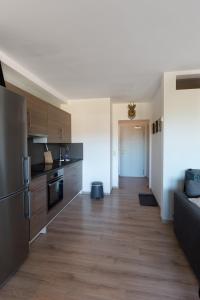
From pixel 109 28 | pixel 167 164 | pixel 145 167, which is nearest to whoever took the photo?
pixel 109 28

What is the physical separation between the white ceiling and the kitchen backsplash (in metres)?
1.34

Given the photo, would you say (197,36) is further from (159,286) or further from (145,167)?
(145,167)

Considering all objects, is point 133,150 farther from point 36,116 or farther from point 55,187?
point 36,116

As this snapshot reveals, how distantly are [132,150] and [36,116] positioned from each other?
4866 millimetres

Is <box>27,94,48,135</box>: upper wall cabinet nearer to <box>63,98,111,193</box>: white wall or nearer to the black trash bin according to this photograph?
<box>63,98,111,193</box>: white wall

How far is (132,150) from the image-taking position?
7.21 m

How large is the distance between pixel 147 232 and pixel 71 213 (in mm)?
1492

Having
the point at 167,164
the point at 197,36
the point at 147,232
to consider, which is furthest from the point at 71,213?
the point at 197,36

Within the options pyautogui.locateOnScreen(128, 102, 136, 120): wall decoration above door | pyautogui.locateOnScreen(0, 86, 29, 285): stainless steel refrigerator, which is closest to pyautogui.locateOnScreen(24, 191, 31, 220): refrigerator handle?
pyautogui.locateOnScreen(0, 86, 29, 285): stainless steel refrigerator

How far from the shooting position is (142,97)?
4711 millimetres

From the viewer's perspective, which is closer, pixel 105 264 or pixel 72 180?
pixel 105 264

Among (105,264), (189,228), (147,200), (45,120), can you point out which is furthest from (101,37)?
(147,200)

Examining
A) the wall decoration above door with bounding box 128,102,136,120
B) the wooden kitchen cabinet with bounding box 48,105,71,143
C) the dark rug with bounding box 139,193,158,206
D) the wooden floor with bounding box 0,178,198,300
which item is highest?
the wall decoration above door with bounding box 128,102,136,120

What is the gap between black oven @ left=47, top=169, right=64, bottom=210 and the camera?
2.90m
